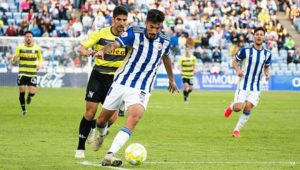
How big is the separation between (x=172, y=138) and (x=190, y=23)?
104 feet

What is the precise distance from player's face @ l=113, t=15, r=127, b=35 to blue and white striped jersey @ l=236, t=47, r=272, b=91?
214 inches

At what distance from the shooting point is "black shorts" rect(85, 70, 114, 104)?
1394cm

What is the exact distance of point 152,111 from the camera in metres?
26.9

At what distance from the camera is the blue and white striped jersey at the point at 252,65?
18703 millimetres

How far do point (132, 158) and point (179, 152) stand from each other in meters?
2.57

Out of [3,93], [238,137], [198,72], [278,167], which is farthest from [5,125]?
[198,72]

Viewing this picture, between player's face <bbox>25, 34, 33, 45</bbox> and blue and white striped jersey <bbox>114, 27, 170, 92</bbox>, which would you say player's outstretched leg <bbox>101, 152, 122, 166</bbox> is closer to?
blue and white striped jersey <bbox>114, 27, 170, 92</bbox>

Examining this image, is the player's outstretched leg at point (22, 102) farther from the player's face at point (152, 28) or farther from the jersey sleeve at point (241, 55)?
the player's face at point (152, 28)

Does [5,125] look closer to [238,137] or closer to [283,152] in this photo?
[238,137]

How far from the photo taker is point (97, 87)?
1399 cm

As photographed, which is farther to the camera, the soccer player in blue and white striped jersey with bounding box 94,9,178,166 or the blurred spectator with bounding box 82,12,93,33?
the blurred spectator with bounding box 82,12,93,33

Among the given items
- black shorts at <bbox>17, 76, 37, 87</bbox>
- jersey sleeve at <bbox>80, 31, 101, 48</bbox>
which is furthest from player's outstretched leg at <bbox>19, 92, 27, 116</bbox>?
jersey sleeve at <bbox>80, 31, 101, 48</bbox>

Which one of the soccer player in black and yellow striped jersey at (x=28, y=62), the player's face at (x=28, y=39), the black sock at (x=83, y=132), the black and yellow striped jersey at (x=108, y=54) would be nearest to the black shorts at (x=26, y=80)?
the soccer player in black and yellow striped jersey at (x=28, y=62)

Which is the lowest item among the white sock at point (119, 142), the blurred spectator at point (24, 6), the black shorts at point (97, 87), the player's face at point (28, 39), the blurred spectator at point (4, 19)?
the blurred spectator at point (4, 19)
